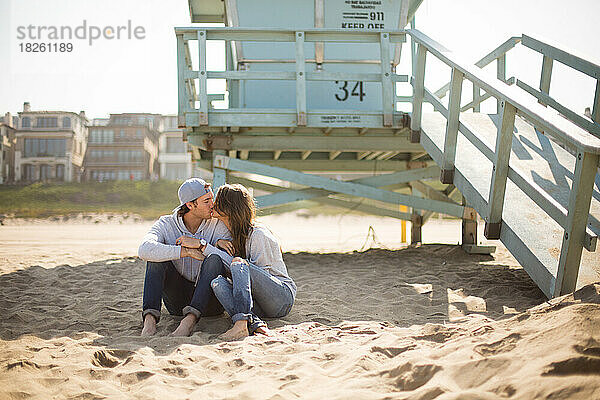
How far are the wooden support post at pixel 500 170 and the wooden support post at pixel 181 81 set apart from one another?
364 cm

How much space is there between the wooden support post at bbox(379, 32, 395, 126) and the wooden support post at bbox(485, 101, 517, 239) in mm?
2497

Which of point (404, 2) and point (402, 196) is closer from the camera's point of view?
point (402, 196)

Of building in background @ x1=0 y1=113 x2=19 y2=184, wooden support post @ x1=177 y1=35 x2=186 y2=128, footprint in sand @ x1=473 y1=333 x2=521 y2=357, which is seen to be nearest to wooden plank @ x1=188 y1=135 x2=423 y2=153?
wooden support post @ x1=177 y1=35 x2=186 y2=128

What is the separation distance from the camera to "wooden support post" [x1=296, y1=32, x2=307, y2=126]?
603 cm

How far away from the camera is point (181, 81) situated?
6.17 m

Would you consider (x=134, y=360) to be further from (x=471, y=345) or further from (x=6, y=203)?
(x=6, y=203)

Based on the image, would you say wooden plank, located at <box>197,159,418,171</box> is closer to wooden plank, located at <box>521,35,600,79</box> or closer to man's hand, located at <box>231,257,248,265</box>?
wooden plank, located at <box>521,35,600,79</box>

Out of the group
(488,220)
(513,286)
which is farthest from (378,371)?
(513,286)

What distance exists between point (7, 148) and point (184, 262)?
41377mm

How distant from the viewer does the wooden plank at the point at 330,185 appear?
673cm

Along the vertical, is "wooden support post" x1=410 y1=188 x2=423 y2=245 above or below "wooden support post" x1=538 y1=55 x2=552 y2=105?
below

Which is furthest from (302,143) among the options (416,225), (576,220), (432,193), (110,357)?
(110,357)

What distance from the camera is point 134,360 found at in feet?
8.74

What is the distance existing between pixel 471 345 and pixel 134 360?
163 cm
